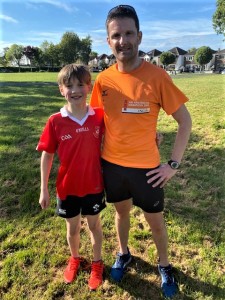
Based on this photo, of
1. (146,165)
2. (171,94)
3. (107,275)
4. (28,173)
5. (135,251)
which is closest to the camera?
(171,94)

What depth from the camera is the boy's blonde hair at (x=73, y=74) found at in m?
2.44

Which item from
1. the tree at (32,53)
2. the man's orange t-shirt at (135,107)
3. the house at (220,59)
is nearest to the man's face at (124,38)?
the man's orange t-shirt at (135,107)

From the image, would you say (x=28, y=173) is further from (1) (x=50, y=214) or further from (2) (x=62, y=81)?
(2) (x=62, y=81)

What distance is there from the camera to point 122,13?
2273 millimetres

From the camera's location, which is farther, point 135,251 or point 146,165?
point 135,251

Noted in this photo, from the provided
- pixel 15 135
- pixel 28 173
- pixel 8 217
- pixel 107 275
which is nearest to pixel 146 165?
pixel 107 275

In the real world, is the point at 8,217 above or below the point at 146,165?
below

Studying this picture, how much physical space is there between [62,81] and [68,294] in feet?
6.02

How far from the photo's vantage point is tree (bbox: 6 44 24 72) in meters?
93.1

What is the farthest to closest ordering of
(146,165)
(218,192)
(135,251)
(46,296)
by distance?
(218,192) < (135,251) < (46,296) < (146,165)

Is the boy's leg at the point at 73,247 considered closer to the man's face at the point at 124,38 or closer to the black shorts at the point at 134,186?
the black shorts at the point at 134,186

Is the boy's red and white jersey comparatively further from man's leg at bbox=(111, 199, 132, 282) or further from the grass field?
the grass field

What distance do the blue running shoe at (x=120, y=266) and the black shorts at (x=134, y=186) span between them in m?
0.75

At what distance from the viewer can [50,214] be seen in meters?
3.93
